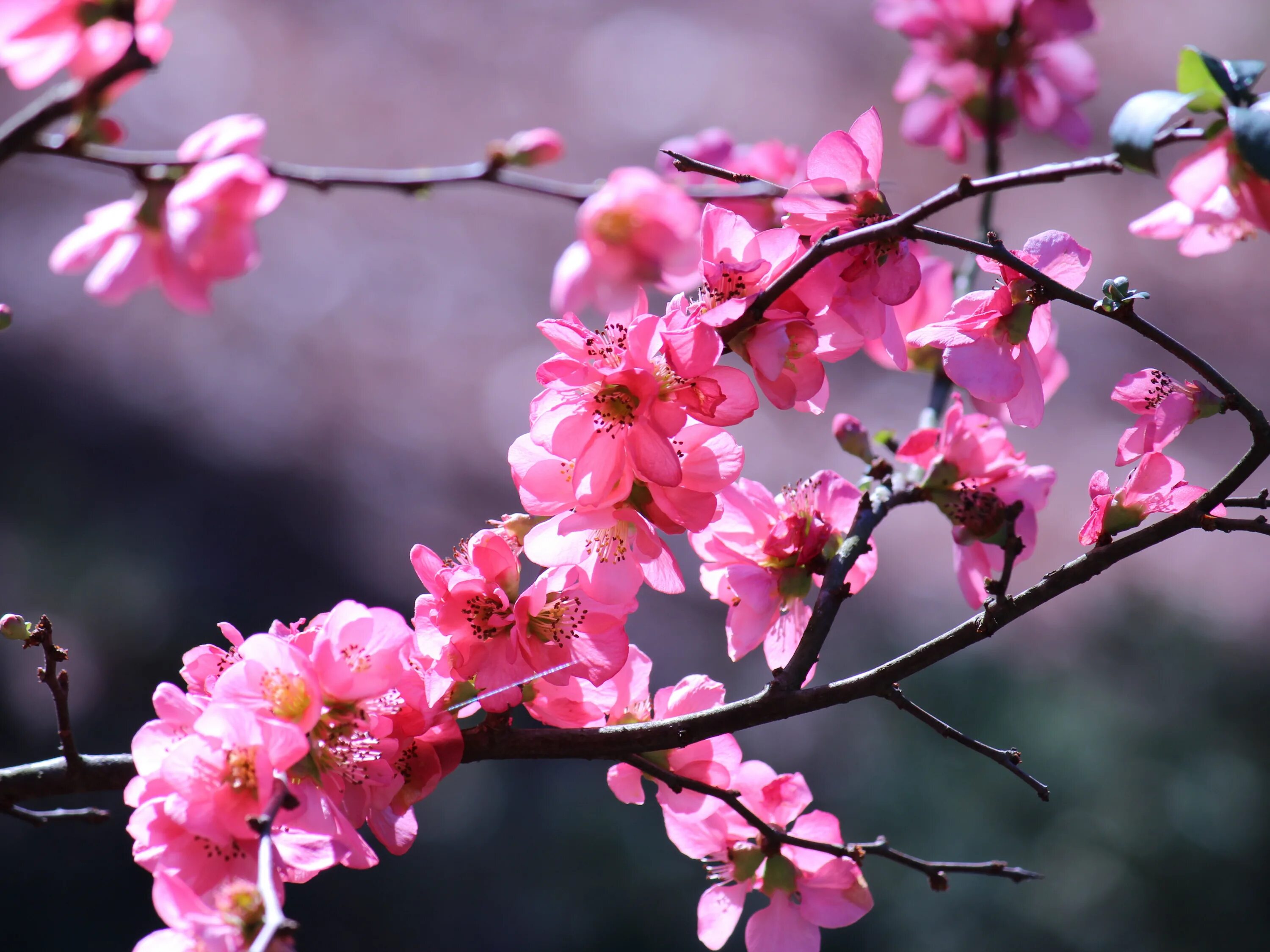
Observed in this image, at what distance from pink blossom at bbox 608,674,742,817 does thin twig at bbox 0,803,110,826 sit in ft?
0.89

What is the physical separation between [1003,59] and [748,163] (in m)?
0.25

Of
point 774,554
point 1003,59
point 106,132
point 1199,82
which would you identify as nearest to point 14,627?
point 106,132

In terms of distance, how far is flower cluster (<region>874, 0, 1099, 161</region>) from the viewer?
915mm

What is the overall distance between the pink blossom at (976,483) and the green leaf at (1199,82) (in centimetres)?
19

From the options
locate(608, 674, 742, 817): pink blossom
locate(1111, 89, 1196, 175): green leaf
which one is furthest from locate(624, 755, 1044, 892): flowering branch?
locate(1111, 89, 1196, 175): green leaf

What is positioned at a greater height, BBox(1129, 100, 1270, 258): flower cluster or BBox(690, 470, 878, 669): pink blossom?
BBox(1129, 100, 1270, 258): flower cluster

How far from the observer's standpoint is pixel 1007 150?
10.5ft

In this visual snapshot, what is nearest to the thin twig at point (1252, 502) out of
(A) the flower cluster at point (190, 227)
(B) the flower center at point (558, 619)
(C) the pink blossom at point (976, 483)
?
(C) the pink blossom at point (976, 483)

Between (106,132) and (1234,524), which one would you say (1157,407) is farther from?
(106,132)

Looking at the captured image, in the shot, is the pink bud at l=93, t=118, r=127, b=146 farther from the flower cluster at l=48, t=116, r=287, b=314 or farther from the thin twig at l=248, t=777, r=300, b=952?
the thin twig at l=248, t=777, r=300, b=952

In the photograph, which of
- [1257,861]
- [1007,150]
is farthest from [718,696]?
[1007,150]

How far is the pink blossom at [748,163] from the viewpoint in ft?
2.93

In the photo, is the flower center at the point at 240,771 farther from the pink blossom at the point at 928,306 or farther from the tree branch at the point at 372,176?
the pink blossom at the point at 928,306

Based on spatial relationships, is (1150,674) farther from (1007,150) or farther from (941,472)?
(1007,150)
